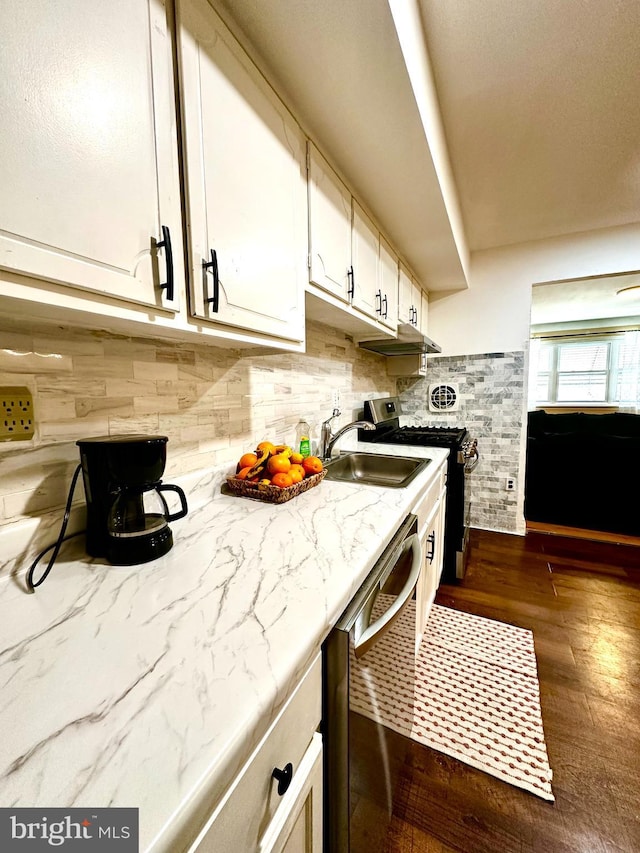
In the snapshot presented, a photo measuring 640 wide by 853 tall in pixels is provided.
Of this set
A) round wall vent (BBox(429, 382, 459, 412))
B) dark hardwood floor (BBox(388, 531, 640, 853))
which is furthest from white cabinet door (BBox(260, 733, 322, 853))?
round wall vent (BBox(429, 382, 459, 412))

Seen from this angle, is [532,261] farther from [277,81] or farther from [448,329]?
[277,81]

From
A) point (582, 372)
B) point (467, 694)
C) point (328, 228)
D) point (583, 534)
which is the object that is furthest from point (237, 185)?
point (582, 372)

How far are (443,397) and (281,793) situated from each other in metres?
3.10

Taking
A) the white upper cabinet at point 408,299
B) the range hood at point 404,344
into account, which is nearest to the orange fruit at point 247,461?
the range hood at point 404,344

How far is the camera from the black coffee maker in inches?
29.9

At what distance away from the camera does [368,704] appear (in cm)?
76

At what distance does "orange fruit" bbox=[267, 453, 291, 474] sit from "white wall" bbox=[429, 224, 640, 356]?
2477mm

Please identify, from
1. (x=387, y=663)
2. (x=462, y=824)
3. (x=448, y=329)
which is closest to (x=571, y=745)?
(x=462, y=824)

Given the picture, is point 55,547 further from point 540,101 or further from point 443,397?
point 443,397

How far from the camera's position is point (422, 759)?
3.96 feet

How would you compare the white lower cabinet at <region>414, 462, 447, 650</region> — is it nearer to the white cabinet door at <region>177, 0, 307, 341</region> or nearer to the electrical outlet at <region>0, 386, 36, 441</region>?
the white cabinet door at <region>177, 0, 307, 341</region>

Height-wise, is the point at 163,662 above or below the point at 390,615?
above

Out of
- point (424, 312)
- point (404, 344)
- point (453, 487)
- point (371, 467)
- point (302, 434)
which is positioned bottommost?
point (453, 487)

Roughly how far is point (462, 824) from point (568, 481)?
2967 millimetres
